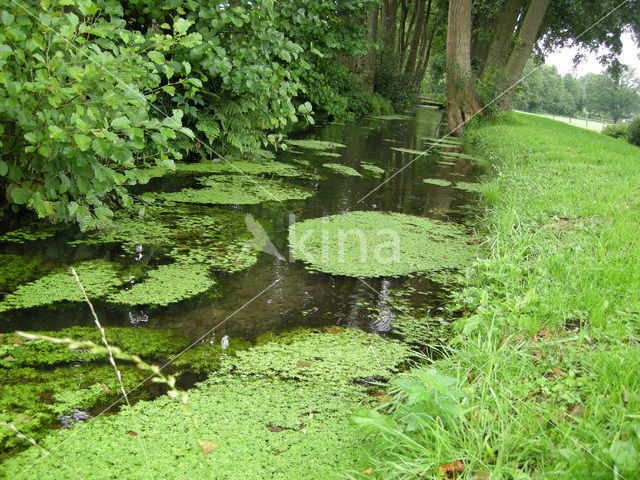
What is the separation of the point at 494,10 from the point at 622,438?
19258mm

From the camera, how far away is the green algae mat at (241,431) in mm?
1512

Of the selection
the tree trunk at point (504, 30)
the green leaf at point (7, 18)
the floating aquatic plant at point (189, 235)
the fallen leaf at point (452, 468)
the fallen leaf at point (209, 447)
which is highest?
the tree trunk at point (504, 30)

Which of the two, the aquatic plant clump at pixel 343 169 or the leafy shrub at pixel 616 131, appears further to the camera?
the leafy shrub at pixel 616 131

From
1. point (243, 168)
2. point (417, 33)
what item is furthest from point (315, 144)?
point (417, 33)

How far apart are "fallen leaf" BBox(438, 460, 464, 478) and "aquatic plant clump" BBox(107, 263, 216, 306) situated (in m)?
1.73

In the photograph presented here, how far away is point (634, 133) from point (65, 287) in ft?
67.3

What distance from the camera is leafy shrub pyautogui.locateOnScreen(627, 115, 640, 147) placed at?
17.6 metres

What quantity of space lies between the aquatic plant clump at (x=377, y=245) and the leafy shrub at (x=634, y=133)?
56.0 feet

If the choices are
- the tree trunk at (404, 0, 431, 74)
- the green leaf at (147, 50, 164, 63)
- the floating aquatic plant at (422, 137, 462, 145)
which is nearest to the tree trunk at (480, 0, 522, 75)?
the floating aquatic plant at (422, 137, 462, 145)

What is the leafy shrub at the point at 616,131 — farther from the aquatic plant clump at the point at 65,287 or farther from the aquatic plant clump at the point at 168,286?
the aquatic plant clump at the point at 65,287

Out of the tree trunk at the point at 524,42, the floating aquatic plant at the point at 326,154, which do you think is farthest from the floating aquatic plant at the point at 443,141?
the floating aquatic plant at the point at 326,154

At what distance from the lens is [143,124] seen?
3041 mm

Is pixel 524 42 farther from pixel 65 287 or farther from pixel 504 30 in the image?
pixel 65 287
